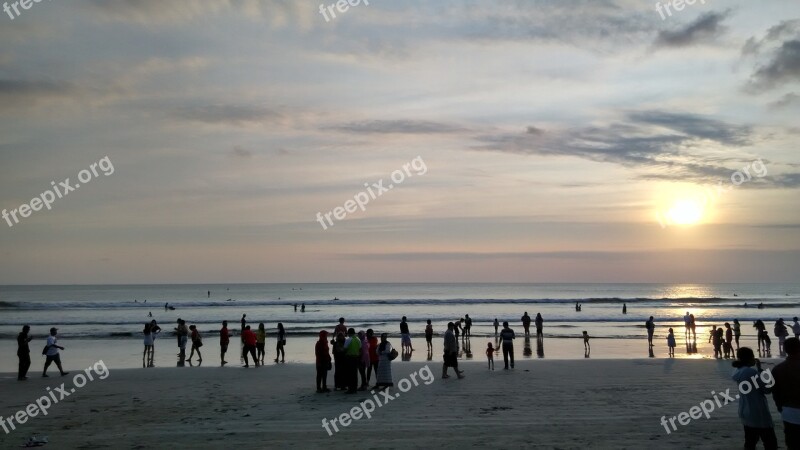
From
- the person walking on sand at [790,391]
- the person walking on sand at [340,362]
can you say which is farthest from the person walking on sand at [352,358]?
the person walking on sand at [790,391]

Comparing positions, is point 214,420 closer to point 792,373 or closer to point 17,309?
point 792,373

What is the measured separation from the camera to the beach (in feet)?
33.6

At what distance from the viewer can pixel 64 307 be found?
261 feet

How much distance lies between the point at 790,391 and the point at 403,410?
774 centimetres

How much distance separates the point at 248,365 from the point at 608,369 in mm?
13255

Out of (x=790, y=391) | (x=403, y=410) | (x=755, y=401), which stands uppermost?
(x=790, y=391)

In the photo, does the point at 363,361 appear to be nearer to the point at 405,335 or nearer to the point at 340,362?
the point at 340,362

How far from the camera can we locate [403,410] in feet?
41.8

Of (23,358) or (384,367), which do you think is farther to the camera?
(23,358)

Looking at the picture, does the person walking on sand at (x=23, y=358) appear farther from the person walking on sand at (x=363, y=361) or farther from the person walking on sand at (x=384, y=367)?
the person walking on sand at (x=384, y=367)

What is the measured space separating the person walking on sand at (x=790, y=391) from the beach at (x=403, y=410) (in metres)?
2.58

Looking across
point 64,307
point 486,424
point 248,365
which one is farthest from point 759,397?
point 64,307

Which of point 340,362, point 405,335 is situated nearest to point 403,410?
point 340,362

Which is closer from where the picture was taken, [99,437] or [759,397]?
[759,397]
